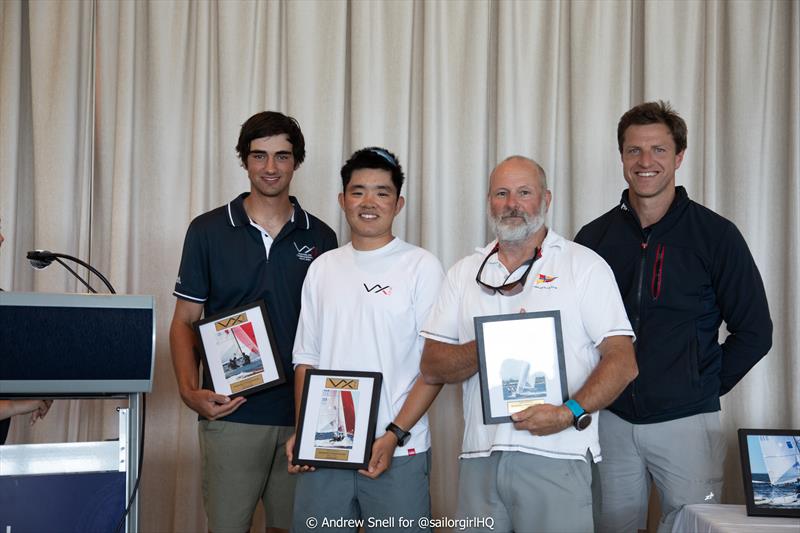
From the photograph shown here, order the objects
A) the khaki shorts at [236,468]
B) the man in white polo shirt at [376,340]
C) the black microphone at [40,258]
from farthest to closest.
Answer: the khaki shorts at [236,468] < the man in white polo shirt at [376,340] < the black microphone at [40,258]

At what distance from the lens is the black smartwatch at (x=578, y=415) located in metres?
2.32

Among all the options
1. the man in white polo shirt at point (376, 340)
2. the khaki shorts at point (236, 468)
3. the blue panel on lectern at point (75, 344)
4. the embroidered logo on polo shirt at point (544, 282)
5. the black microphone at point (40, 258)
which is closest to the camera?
the blue panel on lectern at point (75, 344)

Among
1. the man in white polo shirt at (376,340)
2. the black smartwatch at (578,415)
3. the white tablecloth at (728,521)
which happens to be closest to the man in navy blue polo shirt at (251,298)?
the man in white polo shirt at (376,340)

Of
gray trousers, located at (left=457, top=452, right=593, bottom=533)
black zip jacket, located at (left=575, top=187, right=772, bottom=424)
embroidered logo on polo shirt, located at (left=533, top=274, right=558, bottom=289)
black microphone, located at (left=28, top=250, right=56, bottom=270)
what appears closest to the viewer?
gray trousers, located at (left=457, top=452, right=593, bottom=533)

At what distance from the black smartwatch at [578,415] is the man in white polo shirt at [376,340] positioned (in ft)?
1.77

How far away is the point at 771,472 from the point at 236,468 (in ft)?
5.94

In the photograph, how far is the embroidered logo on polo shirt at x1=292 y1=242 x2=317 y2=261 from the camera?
319cm

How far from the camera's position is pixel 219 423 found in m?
3.05

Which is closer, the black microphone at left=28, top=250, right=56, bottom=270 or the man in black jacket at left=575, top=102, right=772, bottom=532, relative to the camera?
the black microphone at left=28, top=250, right=56, bottom=270

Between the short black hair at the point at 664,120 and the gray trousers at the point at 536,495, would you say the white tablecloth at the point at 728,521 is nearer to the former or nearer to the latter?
the gray trousers at the point at 536,495

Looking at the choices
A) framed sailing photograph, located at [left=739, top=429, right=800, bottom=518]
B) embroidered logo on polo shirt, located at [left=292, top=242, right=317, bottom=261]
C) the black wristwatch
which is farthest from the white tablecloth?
embroidered logo on polo shirt, located at [left=292, top=242, right=317, bottom=261]

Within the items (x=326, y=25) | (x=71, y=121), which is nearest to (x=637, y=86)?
(x=326, y=25)

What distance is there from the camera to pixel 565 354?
2463 millimetres

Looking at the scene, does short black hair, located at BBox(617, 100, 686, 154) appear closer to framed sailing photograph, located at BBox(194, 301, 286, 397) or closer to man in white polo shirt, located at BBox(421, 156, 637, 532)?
man in white polo shirt, located at BBox(421, 156, 637, 532)
